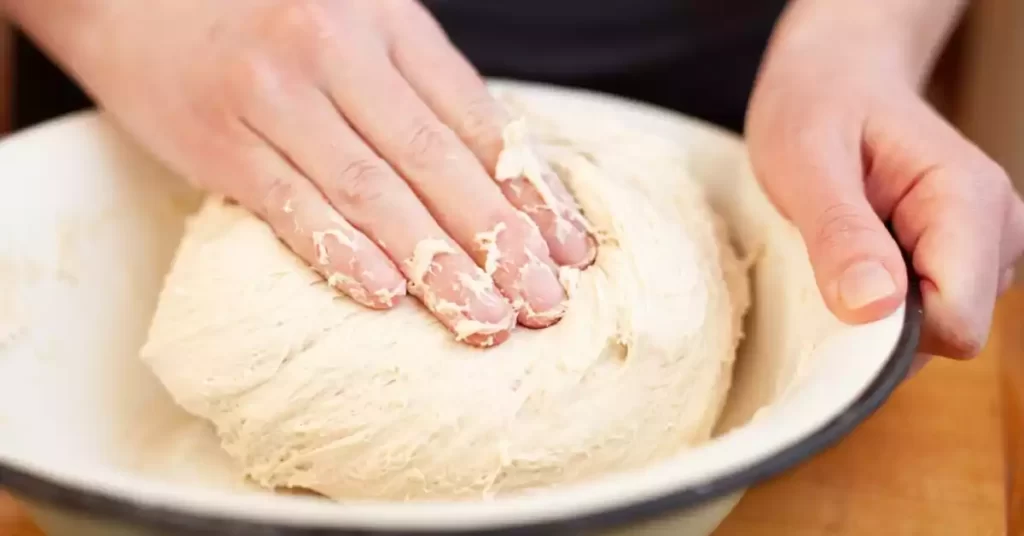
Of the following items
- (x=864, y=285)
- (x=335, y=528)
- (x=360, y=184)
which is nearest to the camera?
(x=335, y=528)

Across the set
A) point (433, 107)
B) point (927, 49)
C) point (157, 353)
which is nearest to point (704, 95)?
point (927, 49)

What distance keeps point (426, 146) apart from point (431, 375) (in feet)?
0.54

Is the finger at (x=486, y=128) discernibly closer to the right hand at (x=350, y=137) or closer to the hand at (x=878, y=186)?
the right hand at (x=350, y=137)

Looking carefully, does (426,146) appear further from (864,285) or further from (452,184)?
(864,285)

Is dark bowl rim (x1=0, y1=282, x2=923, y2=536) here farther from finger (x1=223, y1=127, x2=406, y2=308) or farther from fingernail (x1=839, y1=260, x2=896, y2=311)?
finger (x1=223, y1=127, x2=406, y2=308)

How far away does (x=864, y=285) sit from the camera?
49cm

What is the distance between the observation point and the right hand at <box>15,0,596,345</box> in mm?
568

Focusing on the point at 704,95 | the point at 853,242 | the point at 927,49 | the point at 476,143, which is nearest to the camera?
the point at 853,242

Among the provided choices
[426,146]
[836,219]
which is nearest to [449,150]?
[426,146]

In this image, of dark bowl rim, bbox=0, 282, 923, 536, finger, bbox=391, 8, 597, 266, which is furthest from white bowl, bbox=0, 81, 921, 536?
finger, bbox=391, 8, 597, 266

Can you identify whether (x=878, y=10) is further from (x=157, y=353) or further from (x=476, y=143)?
(x=157, y=353)

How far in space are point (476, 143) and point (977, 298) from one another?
13.1 inches

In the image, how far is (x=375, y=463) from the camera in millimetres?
532

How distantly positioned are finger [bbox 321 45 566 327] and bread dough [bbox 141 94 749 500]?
0.08ft
